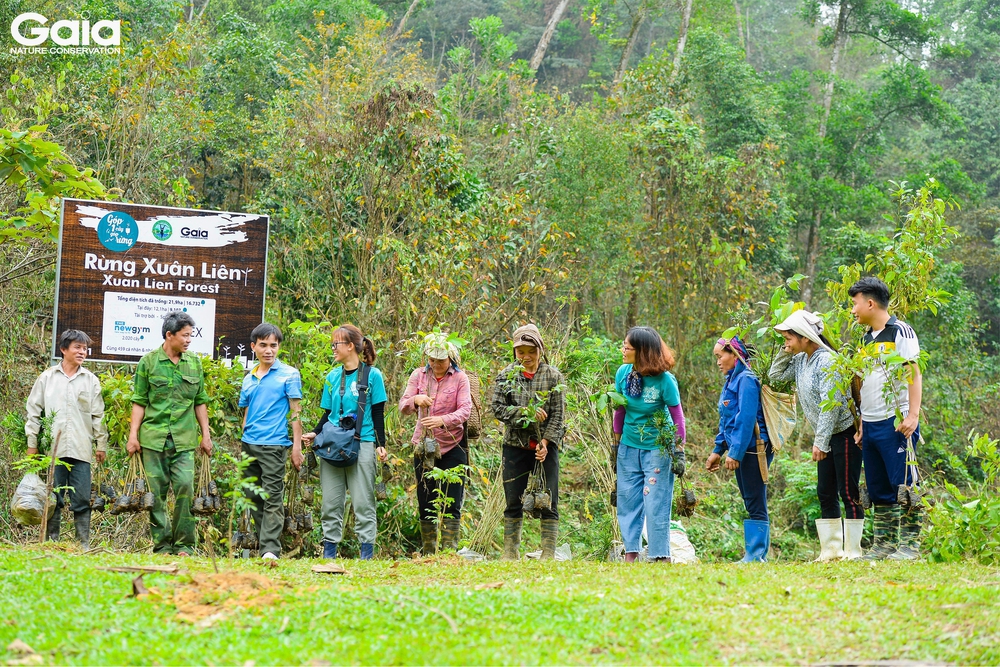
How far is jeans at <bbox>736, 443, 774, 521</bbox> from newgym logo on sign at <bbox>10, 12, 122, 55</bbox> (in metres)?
11.8

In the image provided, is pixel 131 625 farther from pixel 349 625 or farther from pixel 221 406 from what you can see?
pixel 221 406

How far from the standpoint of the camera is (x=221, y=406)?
879cm

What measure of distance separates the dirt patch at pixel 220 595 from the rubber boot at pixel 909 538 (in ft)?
13.6

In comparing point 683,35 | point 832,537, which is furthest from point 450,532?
point 683,35

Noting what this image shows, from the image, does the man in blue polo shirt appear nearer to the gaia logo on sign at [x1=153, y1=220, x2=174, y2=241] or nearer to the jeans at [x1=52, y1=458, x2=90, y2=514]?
the jeans at [x1=52, y1=458, x2=90, y2=514]

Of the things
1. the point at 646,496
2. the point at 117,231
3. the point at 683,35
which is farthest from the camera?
the point at 683,35

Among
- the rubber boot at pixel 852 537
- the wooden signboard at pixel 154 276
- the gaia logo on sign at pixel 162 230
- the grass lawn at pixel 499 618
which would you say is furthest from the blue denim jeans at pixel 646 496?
the gaia logo on sign at pixel 162 230

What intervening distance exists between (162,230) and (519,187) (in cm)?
830

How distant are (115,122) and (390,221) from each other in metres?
4.52

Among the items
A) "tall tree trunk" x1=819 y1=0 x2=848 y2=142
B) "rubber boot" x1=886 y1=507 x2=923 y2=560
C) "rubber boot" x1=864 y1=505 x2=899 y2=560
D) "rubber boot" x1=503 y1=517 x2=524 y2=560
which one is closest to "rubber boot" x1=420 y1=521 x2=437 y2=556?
"rubber boot" x1=503 y1=517 x2=524 y2=560

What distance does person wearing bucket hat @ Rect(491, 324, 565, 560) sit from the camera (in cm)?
743

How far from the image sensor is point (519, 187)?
647 inches

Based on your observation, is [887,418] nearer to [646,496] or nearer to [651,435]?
[651,435]

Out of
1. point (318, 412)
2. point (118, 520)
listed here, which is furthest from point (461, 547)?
point (118, 520)
